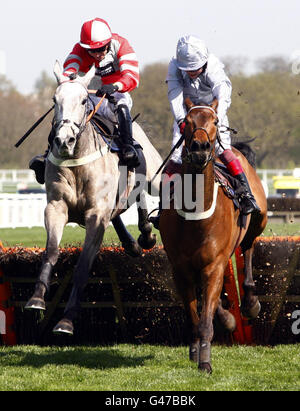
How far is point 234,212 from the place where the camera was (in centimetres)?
682

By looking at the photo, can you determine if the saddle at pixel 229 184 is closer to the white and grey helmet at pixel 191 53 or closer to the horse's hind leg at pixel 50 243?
the white and grey helmet at pixel 191 53

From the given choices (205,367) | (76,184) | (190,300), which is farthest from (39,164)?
(205,367)

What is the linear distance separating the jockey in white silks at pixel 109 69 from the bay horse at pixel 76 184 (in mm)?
372

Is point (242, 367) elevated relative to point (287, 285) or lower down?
lower down

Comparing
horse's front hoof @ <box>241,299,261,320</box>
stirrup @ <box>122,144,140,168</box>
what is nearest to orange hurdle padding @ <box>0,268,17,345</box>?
stirrup @ <box>122,144,140,168</box>

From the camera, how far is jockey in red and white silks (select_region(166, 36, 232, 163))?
6773mm

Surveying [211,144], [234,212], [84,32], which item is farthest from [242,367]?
[84,32]

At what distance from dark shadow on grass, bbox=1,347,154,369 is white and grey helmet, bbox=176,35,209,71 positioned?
252 centimetres

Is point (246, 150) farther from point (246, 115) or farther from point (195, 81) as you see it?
point (246, 115)

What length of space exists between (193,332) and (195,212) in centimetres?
101

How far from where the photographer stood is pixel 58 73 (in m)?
6.76

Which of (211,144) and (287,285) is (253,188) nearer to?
(287,285)

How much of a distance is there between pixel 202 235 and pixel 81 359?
→ 156 cm

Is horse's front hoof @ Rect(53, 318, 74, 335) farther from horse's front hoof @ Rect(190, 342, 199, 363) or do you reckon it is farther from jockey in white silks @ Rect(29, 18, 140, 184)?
jockey in white silks @ Rect(29, 18, 140, 184)
